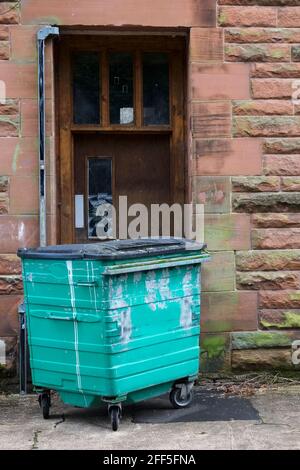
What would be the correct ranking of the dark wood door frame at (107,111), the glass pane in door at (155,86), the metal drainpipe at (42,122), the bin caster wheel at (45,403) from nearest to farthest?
the bin caster wheel at (45,403) → the metal drainpipe at (42,122) → the dark wood door frame at (107,111) → the glass pane in door at (155,86)

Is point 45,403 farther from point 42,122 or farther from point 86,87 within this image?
point 86,87

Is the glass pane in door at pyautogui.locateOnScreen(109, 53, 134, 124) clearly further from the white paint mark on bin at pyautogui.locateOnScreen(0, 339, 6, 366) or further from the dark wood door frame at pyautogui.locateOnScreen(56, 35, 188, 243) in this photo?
the white paint mark on bin at pyautogui.locateOnScreen(0, 339, 6, 366)

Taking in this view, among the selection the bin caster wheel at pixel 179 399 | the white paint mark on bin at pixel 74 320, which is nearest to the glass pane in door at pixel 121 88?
the white paint mark on bin at pixel 74 320

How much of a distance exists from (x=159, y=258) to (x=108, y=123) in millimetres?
2243

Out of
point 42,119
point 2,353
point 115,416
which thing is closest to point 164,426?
point 115,416

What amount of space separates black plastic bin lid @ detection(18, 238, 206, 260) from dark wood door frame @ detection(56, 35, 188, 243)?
1.65 meters

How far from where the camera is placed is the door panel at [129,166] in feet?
25.9

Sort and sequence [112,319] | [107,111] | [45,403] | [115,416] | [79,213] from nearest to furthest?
[112,319] → [115,416] → [45,403] → [107,111] → [79,213]

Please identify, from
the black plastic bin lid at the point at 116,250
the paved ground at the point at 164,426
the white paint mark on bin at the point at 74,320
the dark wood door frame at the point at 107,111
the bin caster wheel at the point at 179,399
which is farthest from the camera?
the dark wood door frame at the point at 107,111

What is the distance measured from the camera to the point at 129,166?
7926 mm

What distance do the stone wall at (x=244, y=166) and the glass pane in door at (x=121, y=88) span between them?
20.3 inches

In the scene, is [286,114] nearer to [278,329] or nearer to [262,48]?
[262,48]

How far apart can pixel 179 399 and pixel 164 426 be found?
0.52 m

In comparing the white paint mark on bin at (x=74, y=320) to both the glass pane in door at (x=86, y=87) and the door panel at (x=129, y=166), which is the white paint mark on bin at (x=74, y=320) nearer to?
the door panel at (x=129, y=166)
